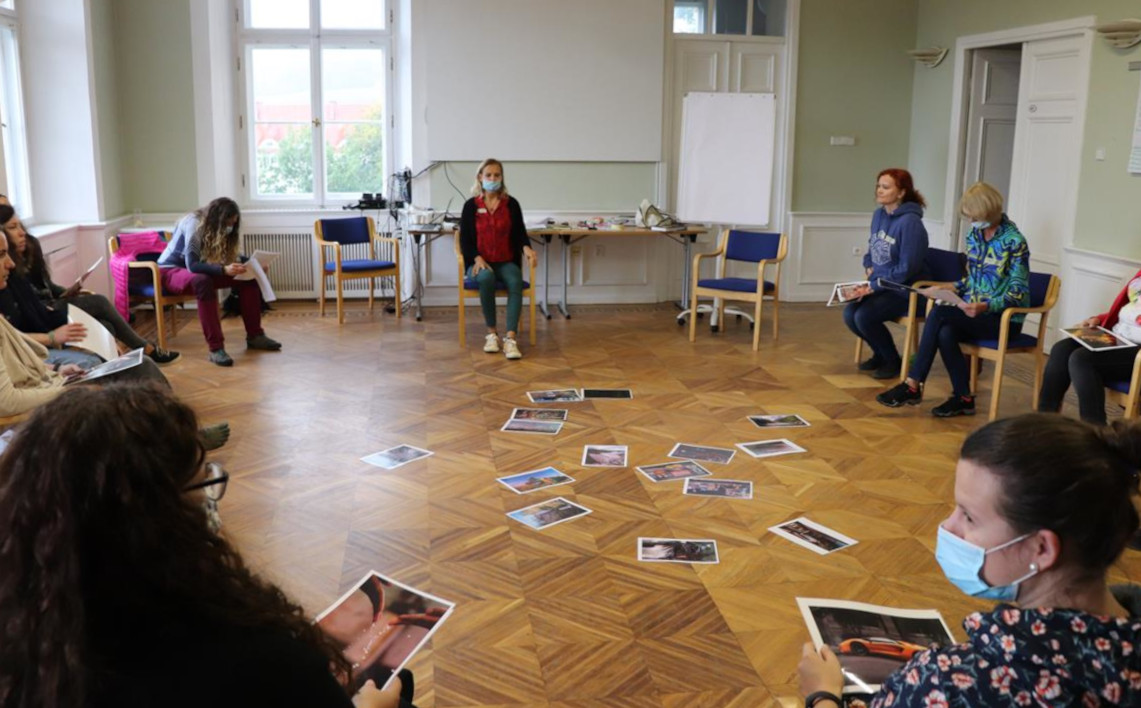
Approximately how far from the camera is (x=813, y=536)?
3994 millimetres

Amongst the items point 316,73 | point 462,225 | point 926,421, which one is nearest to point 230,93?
point 316,73

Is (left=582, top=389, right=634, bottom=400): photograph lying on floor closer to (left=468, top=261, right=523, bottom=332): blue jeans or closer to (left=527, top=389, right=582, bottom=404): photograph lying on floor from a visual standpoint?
(left=527, top=389, right=582, bottom=404): photograph lying on floor

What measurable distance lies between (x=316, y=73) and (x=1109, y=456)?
8843 mm

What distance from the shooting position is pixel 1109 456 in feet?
5.22

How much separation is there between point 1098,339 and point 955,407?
92 centimetres

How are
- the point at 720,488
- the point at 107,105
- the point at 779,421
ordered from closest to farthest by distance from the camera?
the point at 720,488 < the point at 779,421 < the point at 107,105

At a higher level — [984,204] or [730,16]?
[730,16]

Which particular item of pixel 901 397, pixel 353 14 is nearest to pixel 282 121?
pixel 353 14

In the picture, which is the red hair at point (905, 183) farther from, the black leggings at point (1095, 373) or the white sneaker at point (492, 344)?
the white sneaker at point (492, 344)

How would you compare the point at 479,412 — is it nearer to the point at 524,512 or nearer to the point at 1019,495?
the point at 524,512

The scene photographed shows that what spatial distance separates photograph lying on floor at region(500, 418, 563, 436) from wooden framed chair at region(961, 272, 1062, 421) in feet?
7.84

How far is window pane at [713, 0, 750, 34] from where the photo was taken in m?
9.32

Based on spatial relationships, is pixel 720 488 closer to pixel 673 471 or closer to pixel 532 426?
pixel 673 471

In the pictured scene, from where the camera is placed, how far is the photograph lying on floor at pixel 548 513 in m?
4.11
